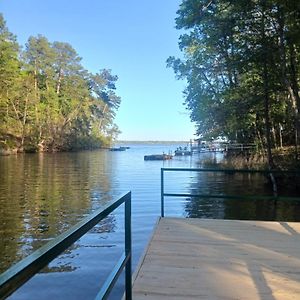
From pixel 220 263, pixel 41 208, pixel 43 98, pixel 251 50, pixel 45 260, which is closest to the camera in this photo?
pixel 45 260

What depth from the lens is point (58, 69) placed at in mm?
59562

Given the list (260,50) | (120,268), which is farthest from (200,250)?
(260,50)

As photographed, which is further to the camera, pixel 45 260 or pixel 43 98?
pixel 43 98

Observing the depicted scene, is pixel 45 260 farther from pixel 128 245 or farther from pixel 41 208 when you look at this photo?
pixel 41 208

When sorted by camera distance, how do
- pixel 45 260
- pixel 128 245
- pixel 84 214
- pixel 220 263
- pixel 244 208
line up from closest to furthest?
pixel 45 260
pixel 128 245
pixel 220 263
pixel 84 214
pixel 244 208

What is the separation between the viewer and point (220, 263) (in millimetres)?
3773

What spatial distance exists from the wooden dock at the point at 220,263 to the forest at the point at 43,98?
42.6m

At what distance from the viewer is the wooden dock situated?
303 centimetres

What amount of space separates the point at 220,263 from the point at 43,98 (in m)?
55.4

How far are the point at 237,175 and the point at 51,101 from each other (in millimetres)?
38667

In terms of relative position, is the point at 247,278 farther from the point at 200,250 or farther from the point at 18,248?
the point at 18,248

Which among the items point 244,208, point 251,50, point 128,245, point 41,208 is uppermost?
point 251,50

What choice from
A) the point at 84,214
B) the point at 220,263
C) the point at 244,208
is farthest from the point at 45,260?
the point at 244,208

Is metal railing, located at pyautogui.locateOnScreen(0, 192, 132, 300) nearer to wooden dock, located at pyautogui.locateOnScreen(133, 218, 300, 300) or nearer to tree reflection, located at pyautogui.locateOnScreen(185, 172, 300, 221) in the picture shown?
wooden dock, located at pyautogui.locateOnScreen(133, 218, 300, 300)
